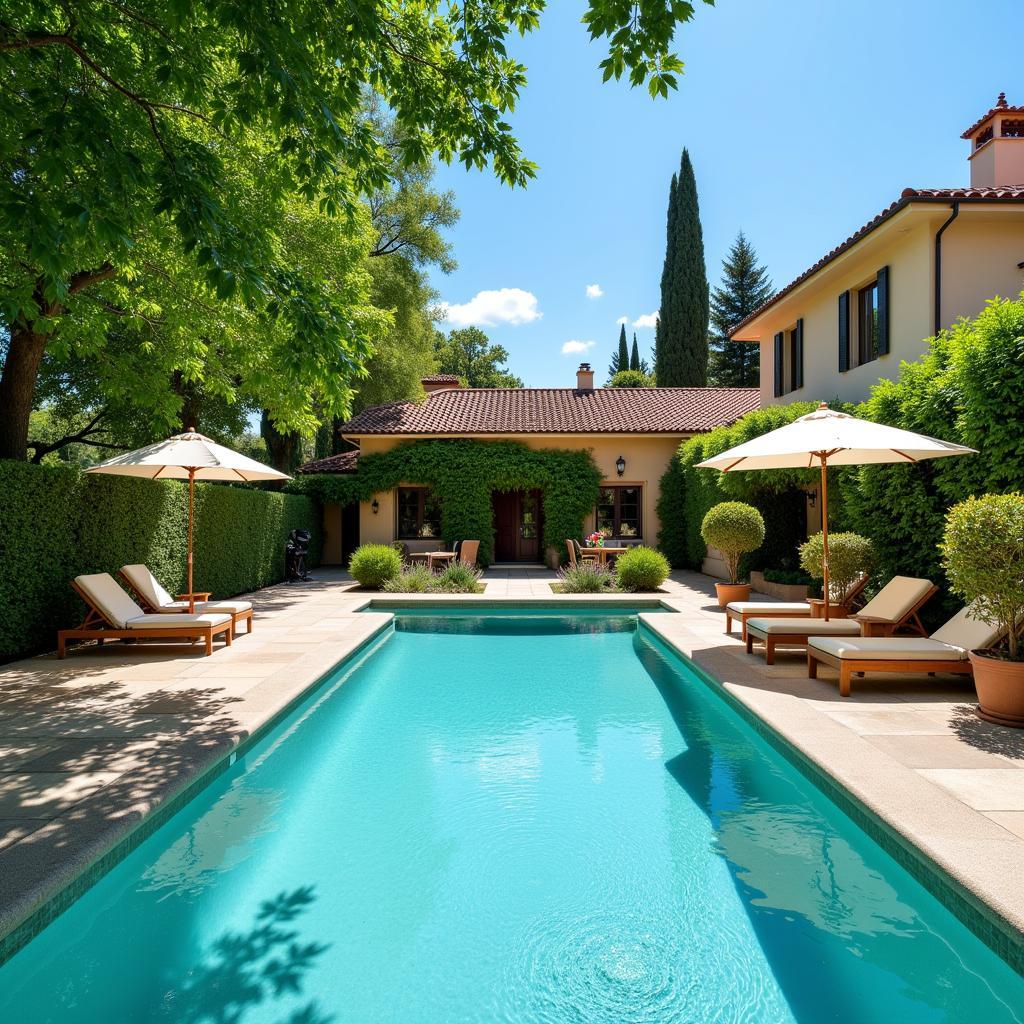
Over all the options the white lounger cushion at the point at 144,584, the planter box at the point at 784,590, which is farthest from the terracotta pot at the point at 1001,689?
the white lounger cushion at the point at 144,584

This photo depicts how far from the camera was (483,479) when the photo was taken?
19.9m

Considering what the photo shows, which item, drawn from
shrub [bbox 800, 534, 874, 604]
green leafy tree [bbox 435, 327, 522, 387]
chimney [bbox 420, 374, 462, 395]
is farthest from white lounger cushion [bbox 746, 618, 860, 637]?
green leafy tree [bbox 435, 327, 522, 387]

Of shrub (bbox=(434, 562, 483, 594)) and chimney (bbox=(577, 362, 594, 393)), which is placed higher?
chimney (bbox=(577, 362, 594, 393))

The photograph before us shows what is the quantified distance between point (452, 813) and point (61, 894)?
2.19 meters

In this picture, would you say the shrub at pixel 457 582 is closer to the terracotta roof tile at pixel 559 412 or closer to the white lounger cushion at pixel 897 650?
the terracotta roof tile at pixel 559 412

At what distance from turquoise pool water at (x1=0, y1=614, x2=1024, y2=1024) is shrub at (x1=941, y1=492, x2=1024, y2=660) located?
2.09 m

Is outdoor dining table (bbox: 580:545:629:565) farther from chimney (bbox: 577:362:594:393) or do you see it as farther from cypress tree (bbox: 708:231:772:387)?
cypress tree (bbox: 708:231:772:387)

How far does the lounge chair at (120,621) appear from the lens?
7652 mm

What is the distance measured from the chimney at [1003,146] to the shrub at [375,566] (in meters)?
14.6

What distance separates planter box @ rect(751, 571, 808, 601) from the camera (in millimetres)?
12688

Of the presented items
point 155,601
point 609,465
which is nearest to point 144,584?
point 155,601

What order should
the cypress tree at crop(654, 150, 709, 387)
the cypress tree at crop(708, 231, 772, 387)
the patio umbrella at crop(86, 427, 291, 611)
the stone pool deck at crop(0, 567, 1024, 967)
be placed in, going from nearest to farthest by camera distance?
the stone pool deck at crop(0, 567, 1024, 967) → the patio umbrella at crop(86, 427, 291, 611) → the cypress tree at crop(654, 150, 709, 387) → the cypress tree at crop(708, 231, 772, 387)

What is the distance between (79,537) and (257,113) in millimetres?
6056

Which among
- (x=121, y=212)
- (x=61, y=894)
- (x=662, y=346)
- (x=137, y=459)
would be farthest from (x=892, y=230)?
(x=662, y=346)
